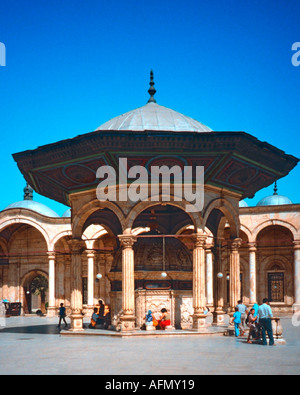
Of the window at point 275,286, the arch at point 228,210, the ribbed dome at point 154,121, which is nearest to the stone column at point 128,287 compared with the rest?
the arch at point 228,210

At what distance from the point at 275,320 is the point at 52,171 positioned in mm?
7567

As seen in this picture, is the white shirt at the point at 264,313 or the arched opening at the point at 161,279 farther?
the arched opening at the point at 161,279

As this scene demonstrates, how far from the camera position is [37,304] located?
54219 millimetres

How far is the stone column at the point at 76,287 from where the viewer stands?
16484 millimetres

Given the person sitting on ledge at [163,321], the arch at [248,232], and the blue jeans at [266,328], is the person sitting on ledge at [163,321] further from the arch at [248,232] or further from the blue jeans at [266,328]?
the arch at [248,232]

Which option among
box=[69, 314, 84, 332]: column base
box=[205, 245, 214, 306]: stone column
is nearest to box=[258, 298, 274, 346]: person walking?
box=[69, 314, 84, 332]: column base

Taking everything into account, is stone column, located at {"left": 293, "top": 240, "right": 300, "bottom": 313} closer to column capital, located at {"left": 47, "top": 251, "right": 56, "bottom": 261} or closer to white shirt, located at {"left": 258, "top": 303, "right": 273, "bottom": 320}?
column capital, located at {"left": 47, "top": 251, "right": 56, "bottom": 261}

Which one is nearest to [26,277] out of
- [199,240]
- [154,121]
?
[154,121]

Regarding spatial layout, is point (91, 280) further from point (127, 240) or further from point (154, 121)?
point (154, 121)

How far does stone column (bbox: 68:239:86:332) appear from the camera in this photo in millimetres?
16484

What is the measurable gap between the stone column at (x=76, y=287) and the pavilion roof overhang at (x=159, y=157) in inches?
65.9

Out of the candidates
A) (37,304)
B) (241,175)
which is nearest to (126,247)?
(241,175)

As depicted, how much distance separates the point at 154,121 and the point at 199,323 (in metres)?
5.89

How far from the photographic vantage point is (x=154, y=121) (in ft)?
54.9
